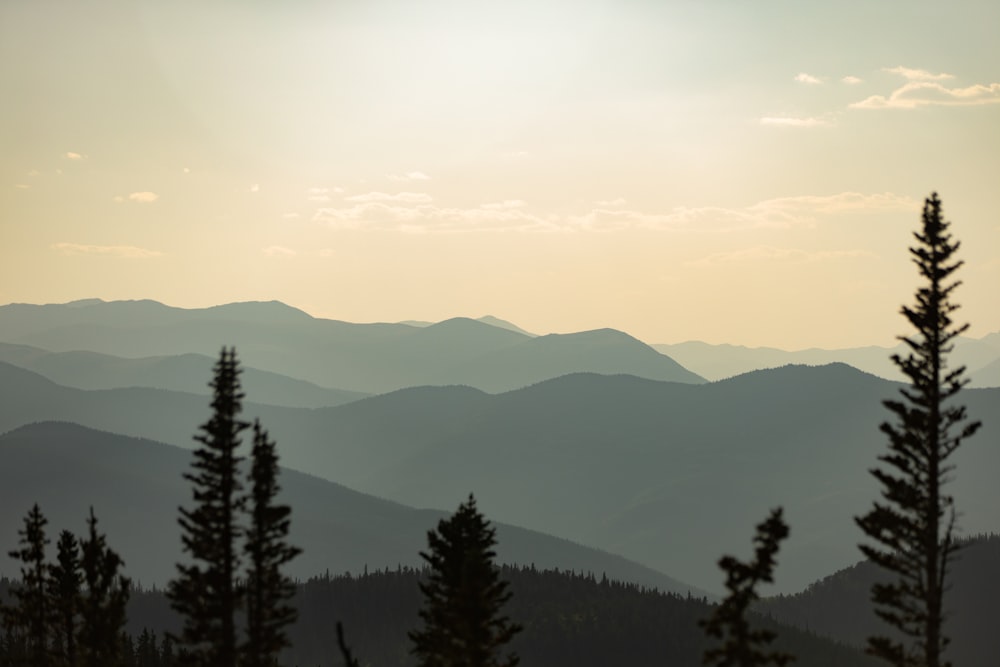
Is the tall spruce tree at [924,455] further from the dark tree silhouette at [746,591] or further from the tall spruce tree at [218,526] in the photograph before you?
the tall spruce tree at [218,526]

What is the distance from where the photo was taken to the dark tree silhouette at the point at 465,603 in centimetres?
5484

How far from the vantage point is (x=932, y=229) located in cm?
4769

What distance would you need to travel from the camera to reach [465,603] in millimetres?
54812

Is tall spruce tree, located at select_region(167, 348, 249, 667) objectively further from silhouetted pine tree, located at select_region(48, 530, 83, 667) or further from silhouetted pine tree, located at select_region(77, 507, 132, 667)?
silhouetted pine tree, located at select_region(48, 530, 83, 667)

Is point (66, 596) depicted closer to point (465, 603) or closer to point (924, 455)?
point (465, 603)

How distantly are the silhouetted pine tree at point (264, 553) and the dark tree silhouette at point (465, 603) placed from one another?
8.18 metres

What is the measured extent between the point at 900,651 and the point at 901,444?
25.8 ft

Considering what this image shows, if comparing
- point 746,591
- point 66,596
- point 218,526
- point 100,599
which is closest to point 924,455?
point 746,591

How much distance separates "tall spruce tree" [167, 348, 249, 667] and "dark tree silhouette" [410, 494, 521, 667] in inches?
412

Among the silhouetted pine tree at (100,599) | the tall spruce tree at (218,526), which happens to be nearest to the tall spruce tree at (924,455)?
the tall spruce tree at (218,526)

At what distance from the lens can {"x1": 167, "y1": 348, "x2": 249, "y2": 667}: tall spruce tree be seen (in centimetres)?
4756

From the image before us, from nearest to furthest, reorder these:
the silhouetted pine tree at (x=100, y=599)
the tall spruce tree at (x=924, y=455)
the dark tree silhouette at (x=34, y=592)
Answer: the tall spruce tree at (x=924, y=455) < the silhouetted pine tree at (x=100, y=599) < the dark tree silhouette at (x=34, y=592)

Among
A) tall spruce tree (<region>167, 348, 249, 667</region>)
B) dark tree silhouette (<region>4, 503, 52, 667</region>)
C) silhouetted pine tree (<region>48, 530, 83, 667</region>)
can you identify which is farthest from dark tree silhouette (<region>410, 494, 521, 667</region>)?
dark tree silhouette (<region>4, 503, 52, 667</region>)

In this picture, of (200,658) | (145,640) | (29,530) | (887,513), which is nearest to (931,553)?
(887,513)
